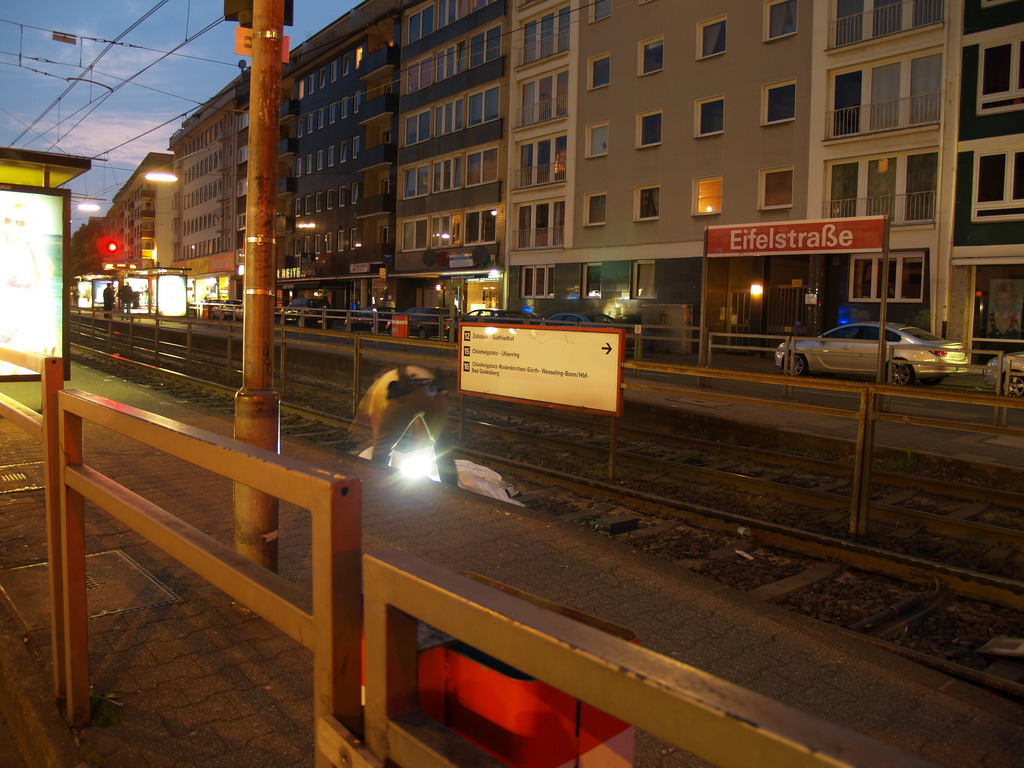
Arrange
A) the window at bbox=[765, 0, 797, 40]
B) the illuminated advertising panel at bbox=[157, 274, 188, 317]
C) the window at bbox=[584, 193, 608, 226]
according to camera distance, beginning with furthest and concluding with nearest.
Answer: the window at bbox=[584, 193, 608, 226] → the window at bbox=[765, 0, 797, 40] → the illuminated advertising panel at bbox=[157, 274, 188, 317]

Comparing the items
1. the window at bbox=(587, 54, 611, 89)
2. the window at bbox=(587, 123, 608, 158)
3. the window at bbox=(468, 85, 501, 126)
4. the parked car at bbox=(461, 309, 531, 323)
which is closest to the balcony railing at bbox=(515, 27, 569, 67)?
the window at bbox=(587, 54, 611, 89)

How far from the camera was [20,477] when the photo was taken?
7383 mm

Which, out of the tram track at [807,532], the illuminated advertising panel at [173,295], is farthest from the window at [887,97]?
the illuminated advertising panel at [173,295]

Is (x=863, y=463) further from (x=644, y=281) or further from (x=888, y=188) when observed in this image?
(x=644, y=281)

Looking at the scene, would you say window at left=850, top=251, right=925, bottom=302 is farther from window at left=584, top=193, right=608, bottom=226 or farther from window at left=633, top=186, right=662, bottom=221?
window at left=584, top=193, right=608, bottom=226

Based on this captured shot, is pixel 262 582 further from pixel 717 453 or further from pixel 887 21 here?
pixel 887 21

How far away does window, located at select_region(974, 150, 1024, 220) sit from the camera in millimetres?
23688

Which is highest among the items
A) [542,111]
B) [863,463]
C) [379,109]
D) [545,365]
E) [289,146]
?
[289,146]

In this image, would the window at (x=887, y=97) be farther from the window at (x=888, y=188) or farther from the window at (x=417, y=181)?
the window at (x=417, y=181)

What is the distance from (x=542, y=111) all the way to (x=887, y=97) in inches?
623

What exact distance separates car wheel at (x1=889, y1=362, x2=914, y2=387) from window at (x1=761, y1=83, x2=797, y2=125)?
44.2ft

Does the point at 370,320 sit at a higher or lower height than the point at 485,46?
lower

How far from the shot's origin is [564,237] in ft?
120

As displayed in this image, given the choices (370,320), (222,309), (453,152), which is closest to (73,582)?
(370,320)
